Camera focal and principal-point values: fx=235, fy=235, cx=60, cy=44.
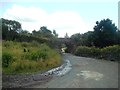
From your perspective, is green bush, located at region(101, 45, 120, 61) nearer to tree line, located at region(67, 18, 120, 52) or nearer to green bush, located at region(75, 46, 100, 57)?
green bush, located at region(75, 46, 100, 57)

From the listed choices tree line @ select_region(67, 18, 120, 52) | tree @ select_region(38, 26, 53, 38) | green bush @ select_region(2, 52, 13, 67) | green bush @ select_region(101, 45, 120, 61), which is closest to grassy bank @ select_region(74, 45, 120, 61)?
green bush @ select_region(101, 45, 120, 61)

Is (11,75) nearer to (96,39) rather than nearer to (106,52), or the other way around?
(106,52)

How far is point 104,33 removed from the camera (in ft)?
113

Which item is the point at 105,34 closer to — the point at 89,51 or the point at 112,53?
the point at 89,51

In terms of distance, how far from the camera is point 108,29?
34719 mm

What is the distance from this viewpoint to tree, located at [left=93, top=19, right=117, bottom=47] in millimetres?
34281

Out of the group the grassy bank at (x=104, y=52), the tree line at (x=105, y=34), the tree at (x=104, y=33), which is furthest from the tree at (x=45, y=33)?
the tree at (x=104, y=33)

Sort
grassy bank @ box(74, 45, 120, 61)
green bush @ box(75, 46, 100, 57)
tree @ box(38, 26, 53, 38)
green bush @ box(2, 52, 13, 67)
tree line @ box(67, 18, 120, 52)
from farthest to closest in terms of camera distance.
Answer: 1. tree @ box(38, 26, 53, 38)
2. tree line @ box(67, 18, 120, 52)
3. green bush @ box(75, 46, 100, 57)
4. grassy bank @ box(74, 45, 120, 61)
5. green bush @ box(2, 52, 13, 67)

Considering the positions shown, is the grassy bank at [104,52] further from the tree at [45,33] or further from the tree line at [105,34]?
the tree at [45,33]

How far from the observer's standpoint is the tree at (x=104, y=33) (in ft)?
112

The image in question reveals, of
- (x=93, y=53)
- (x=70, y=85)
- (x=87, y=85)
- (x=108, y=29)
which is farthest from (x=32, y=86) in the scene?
(x=108, y=29)

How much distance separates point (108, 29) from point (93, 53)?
4930 millimetres

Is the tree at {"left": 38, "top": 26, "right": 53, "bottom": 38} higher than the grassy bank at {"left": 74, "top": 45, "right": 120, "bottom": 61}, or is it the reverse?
the tree at {"left": 38, "top": 26, "right": 53, "bottom": 38}

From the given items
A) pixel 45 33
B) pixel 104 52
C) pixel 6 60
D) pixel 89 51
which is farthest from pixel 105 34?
pixel 6 60
